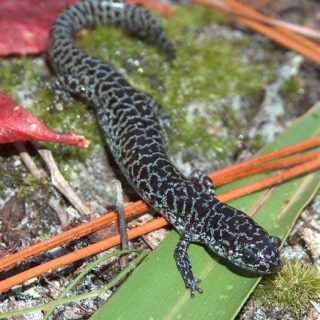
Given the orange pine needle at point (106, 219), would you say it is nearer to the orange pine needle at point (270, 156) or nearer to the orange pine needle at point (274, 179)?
the orange pine needle at point (270, 156)

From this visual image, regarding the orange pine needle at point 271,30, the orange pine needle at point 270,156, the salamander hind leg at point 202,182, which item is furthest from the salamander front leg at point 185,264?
the orange pine needle at point 271,30

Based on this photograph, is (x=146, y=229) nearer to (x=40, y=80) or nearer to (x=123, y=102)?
(x=123, y=102)

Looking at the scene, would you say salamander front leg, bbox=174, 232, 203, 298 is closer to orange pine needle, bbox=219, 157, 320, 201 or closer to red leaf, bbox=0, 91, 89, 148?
orange pine needle, bbox=219, 157, 320, 201

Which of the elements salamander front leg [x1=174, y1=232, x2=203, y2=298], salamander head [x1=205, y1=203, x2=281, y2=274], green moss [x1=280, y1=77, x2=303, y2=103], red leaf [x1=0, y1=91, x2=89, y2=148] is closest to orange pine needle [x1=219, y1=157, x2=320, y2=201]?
salamander head [x1=205, y1=203, x2=281, y2=274]

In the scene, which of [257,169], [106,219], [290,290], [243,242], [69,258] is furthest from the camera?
[257,169]

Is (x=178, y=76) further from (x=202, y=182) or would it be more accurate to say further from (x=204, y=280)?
(x=204, y=280)

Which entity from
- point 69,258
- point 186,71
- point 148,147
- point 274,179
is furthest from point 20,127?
point 186,71
